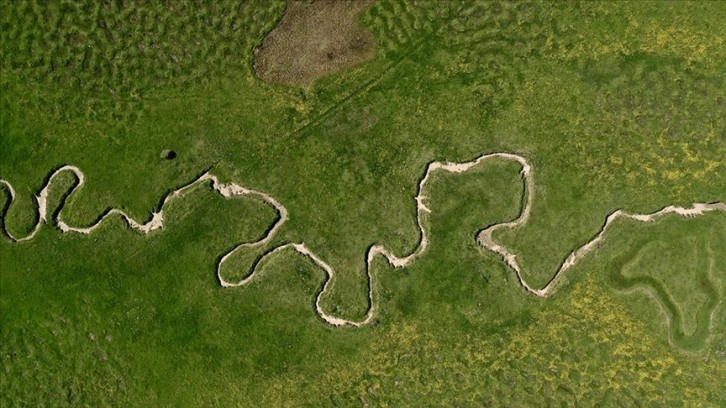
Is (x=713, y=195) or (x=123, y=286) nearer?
(x=713, y=195)

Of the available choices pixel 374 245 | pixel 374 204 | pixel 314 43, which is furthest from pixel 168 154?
pixel 374 245

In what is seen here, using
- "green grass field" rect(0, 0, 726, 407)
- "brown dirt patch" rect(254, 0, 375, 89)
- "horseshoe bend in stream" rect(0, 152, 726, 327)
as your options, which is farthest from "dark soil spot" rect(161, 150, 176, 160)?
"brown dirt patch" rect(254, 0, 375, 89)

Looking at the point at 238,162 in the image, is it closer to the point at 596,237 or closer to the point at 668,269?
the point at 596,237

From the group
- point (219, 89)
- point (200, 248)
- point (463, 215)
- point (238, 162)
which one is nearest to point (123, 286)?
point (200, 248)

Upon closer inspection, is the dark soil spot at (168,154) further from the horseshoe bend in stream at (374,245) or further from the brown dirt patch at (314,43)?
the brown dirt patch at (314,43)

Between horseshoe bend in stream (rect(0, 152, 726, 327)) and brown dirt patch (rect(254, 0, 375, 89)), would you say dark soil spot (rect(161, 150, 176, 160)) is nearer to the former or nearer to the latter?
horseshoe bend in stream (rect(0, 152, 726, 327))

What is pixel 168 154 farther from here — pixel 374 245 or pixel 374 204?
pixel 374 245

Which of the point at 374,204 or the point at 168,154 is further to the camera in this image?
the point at 168,154
